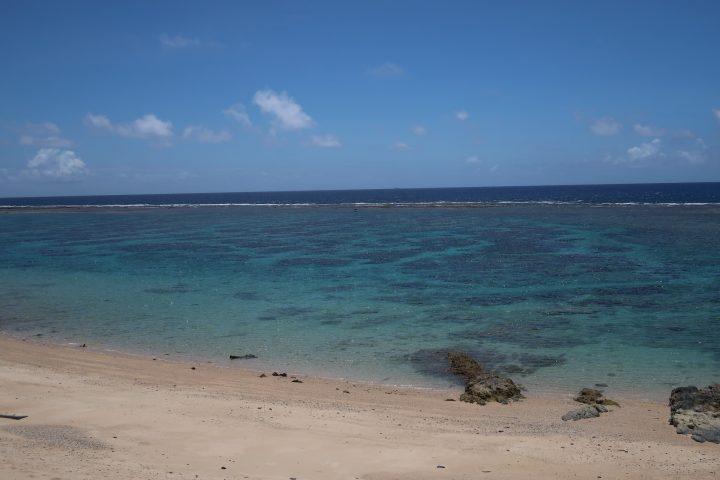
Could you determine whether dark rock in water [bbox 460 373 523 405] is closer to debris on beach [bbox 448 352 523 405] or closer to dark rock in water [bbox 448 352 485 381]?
debris on beach [bbox 448 352 523 405]

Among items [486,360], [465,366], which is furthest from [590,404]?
[486,360]

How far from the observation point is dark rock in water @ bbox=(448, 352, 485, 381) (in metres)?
13.2

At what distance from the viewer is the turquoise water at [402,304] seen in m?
14.4

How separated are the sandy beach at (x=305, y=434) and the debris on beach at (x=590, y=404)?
0.70ft

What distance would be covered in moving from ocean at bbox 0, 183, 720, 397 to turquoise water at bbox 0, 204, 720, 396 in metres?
0.07

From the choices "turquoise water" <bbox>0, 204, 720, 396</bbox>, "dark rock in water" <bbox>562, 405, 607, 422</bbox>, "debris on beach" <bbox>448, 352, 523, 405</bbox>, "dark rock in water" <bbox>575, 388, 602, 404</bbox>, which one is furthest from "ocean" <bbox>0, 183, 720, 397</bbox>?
"dark rock in water" <bbox>562, 405, 607, 422</bbox>

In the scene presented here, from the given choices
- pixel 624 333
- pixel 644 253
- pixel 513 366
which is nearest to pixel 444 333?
pixel 513 366

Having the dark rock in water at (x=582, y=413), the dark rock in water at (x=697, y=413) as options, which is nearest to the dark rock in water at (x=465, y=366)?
the dark rock in water at (x=582, y=413)

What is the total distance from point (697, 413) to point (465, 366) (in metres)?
5.07

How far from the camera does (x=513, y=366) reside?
45.7 ft

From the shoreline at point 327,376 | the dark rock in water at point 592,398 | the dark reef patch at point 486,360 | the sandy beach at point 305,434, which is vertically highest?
the sandy beach at point 305,434

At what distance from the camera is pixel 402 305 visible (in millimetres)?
21016

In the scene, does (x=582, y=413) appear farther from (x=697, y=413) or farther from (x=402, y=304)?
(x=402, y=304)

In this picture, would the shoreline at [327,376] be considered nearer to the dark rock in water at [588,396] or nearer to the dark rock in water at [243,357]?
the dark rock in water at [243,357]
